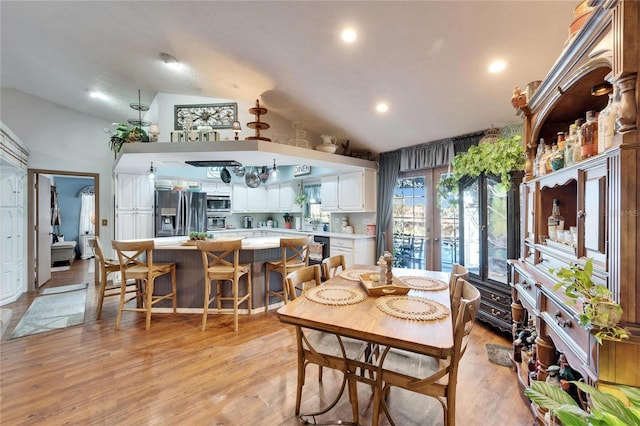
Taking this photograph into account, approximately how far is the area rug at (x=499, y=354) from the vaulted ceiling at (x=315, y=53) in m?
2.52

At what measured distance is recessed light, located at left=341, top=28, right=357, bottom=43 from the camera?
7.71 feet

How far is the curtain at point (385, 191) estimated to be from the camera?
15.5 ft

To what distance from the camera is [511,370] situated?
2.35 metres

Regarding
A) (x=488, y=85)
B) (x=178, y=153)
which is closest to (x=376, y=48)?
(x=488, y=85)

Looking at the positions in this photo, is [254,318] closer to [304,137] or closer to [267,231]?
[304,137]

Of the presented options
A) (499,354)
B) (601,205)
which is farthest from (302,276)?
(499,354)

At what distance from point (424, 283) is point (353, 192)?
3.13m

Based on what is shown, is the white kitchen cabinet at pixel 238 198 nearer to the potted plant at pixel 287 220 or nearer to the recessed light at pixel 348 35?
the potted plant at pixel 287 220

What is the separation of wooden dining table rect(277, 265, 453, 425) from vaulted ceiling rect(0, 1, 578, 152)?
2067mm

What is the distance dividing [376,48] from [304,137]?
8.44 feet

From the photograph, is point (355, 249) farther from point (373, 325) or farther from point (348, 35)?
point (373, 325)

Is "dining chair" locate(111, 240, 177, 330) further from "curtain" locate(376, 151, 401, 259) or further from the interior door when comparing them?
"curtain" locate(376, 151, 401, 259)

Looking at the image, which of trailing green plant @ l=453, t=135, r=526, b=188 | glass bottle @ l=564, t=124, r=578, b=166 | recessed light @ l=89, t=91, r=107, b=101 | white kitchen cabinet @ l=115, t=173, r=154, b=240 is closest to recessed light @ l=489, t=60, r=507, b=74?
trailing green plant @ l=453, t=135, r=526, b=188

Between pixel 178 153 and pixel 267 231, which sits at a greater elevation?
pixel 178 153
